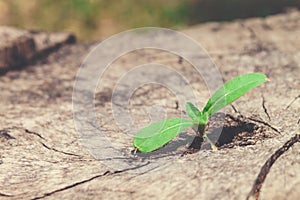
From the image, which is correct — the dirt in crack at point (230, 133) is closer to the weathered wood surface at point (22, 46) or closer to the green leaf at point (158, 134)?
the green leaf at point (158, 134)

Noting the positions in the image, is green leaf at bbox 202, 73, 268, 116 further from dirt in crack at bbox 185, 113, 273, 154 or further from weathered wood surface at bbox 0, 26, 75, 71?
weathered wood surface at bbox 0, 26, 75, 71

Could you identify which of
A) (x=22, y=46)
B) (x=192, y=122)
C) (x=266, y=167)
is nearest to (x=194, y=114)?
(x=192, y=122)

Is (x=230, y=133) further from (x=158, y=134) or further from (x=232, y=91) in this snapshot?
(x=158, y=134)

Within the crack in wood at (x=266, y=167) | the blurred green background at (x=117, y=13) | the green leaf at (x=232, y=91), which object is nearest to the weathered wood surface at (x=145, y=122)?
the crack in wood at (x=266, y=167)

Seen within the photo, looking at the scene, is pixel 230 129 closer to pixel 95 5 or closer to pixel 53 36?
pixel 53 36

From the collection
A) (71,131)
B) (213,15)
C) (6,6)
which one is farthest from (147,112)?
(6,6)

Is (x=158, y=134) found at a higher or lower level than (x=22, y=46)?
lower
